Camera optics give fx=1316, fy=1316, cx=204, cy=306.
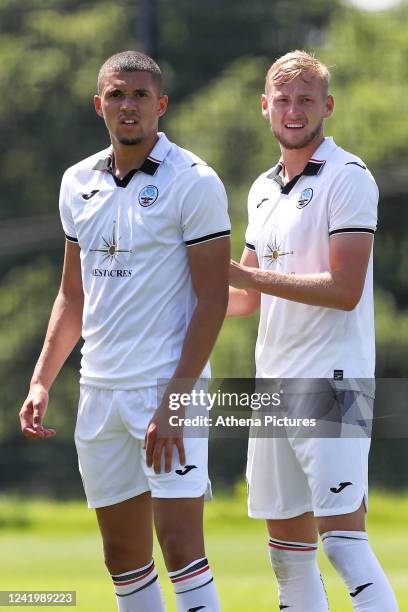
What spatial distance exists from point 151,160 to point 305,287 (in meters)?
0.53

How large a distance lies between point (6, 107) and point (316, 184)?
6450 millimetres

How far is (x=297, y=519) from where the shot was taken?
371cm

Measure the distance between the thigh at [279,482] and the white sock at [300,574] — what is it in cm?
10

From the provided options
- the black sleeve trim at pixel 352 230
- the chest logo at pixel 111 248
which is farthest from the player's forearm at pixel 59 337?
the black sleeve trim at pixel 352 230

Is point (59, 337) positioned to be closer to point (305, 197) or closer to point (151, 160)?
point (151, 160)

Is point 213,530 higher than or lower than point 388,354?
lower

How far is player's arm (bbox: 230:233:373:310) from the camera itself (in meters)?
3.52

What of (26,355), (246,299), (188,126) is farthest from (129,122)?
(26,355)

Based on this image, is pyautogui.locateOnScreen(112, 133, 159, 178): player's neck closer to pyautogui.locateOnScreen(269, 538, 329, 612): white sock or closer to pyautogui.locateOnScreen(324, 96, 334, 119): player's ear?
pyautogui.locateOnScreen(324, 96, 334, 119): player's ear

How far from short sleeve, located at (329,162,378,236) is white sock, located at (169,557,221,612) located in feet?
3.18

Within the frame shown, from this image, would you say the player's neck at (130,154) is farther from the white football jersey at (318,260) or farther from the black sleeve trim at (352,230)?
the black sleeve trim at (352,230)

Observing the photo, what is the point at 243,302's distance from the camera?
3.95 meters

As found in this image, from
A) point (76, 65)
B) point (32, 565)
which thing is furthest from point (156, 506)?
point (76, 65)

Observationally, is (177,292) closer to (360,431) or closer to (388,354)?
(360,431)
